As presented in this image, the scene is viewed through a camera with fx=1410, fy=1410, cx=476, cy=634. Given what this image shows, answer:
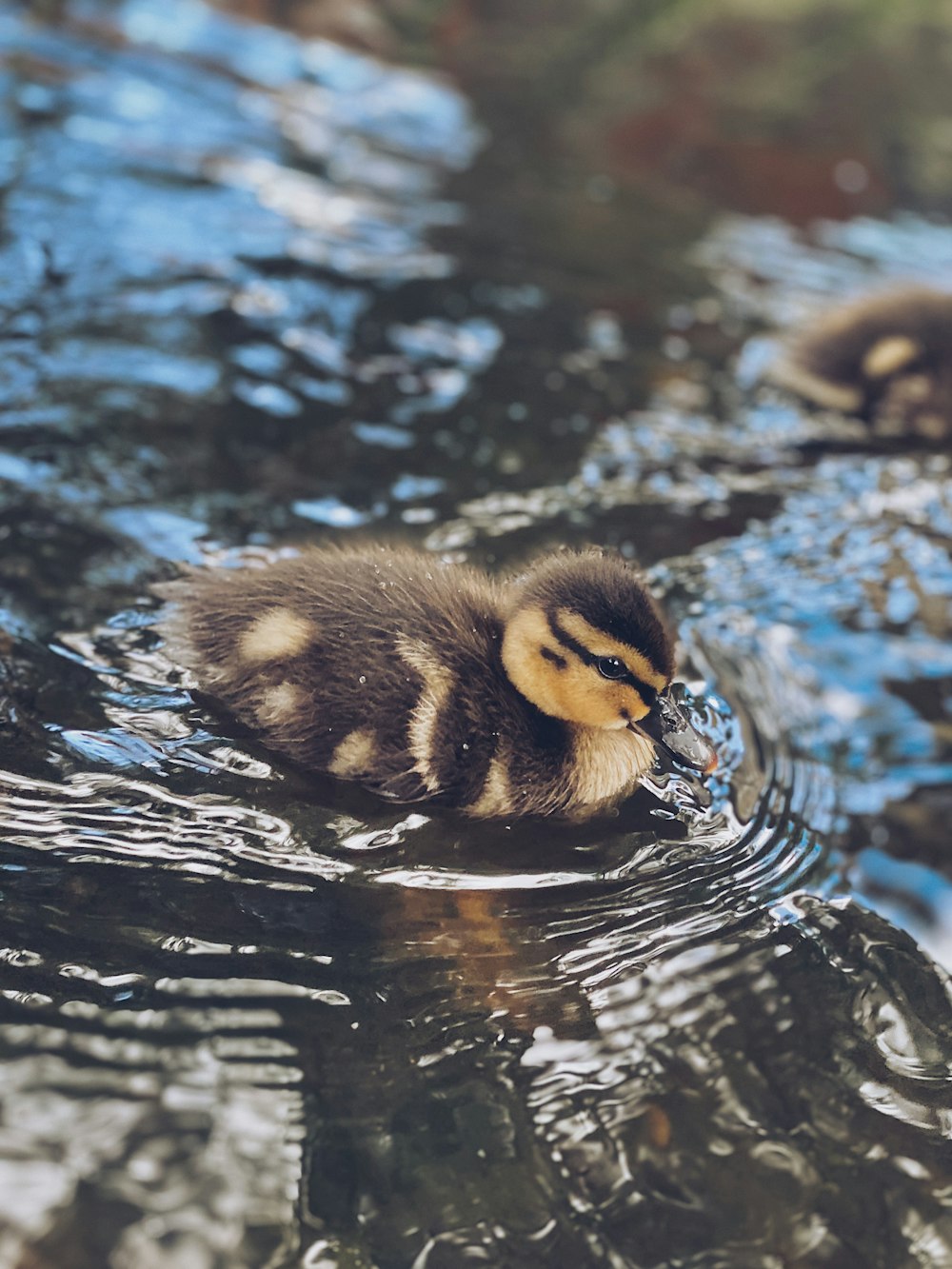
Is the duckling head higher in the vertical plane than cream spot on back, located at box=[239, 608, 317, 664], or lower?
lower

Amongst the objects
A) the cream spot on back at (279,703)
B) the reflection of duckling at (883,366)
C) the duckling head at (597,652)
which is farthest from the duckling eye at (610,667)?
the reflection of duckling at (883,366)

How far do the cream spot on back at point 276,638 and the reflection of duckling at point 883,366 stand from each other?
8.19 ft

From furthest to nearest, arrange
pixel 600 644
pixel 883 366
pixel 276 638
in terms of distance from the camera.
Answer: pixel 883 366 → pixel 276 638 → pixel 600 644

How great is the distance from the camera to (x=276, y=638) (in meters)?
2.31

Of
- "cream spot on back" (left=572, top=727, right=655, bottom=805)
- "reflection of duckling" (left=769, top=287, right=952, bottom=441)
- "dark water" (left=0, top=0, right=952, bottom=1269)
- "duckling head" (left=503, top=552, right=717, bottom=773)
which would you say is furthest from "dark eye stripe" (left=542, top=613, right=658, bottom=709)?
A: "reflection of duckling" (left=769, top=287, right=952, bottom=441)

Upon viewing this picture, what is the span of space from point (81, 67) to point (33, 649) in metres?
3.80

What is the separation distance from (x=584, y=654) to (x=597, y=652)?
0.02 metres

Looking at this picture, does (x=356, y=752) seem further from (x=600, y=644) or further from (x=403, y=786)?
(x=600, y=644)

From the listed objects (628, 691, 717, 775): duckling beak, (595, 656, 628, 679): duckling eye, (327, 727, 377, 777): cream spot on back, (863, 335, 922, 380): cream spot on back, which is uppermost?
(863, 335, 922, 380): cream spot on back

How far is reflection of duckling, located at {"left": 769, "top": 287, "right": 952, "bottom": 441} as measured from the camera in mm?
4199

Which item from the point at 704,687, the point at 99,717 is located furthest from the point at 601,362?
the point at 99,717

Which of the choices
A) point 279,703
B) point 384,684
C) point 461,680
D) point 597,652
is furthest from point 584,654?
point 279,703

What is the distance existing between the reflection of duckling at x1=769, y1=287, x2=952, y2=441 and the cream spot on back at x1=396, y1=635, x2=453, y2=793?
243 centimetres

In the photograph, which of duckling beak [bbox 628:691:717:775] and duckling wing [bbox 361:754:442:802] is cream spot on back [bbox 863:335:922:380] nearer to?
duckling beak [bbox 628:691:717:775]
